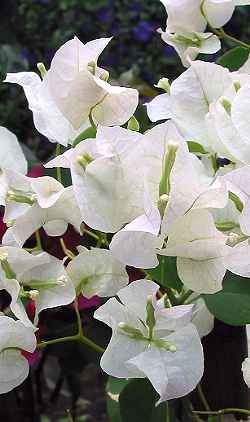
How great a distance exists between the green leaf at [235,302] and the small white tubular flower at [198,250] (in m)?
0.05

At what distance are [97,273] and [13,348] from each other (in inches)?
2.1

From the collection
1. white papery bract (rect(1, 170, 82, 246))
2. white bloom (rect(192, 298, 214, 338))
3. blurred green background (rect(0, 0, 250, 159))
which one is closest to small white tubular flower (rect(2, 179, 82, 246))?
white papery bract (rect(1, 170, 82, 246))

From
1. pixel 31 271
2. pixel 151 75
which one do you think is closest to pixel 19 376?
pixel 31 271

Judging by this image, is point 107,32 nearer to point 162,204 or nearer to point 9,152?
point 9,152

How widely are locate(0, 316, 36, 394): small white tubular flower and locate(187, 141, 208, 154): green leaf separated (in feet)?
0.39

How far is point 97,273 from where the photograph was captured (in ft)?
1.42

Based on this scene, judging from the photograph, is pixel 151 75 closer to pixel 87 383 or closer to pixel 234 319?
pixel 87 383

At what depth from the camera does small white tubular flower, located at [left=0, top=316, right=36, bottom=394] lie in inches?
16.5

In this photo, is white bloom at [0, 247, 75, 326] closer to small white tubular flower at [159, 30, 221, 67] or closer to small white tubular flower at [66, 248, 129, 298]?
small white tubular flower at [66, 248, 129, 298]

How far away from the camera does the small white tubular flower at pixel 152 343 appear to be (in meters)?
0.39

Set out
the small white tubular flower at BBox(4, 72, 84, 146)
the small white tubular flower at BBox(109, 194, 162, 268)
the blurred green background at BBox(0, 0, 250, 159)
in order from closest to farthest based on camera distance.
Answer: the small white tubular flower at BBox(109, 194, 162, 268)
the small white tubular flower at BBox(4, 72, 84, 146)
the blurred green background at BBox(0, 0, 250, 159)

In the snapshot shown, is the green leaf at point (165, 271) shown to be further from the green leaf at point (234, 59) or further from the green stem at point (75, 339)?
the green leaf at point (234, 59)

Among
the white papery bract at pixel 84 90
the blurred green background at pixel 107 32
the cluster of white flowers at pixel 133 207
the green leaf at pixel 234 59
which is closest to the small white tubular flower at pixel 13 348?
the cluster of white flowers at pixel 133 207

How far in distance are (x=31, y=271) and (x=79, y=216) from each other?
35mm
